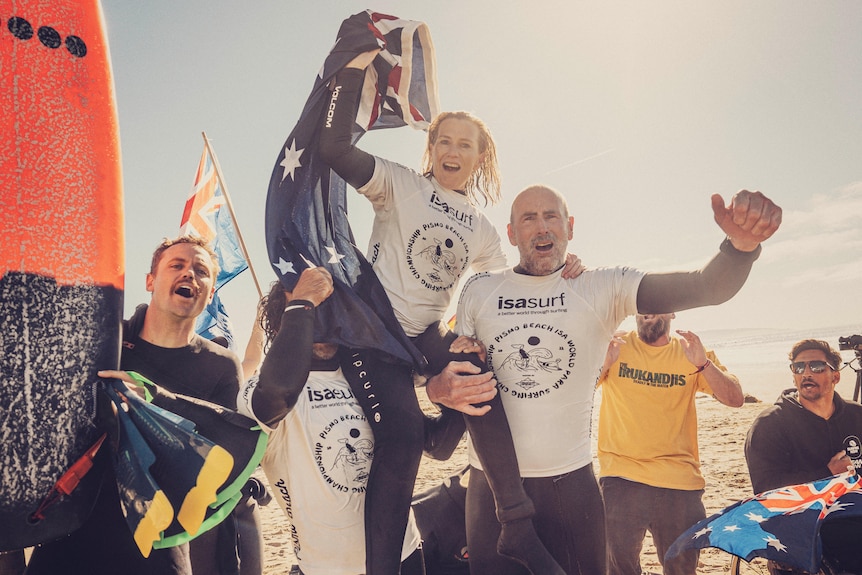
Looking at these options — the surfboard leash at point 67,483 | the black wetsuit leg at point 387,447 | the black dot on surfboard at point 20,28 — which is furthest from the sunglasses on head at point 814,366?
the black dot on surfboard at point 20,28

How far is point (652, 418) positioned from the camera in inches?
176

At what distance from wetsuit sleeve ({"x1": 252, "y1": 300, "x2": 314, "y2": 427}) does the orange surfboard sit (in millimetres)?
640

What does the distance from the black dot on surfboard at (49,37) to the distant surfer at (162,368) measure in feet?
3.56

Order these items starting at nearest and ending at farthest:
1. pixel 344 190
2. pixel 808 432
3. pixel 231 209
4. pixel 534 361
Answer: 1. pixel 534 361
2. pixel 344 190
3. pixel 808 432
4. pixel 231 209

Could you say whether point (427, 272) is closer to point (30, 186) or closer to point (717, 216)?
point (717, 216)

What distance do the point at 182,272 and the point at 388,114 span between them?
1.59 m

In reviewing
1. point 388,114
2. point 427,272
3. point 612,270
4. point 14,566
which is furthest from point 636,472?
point 14,566

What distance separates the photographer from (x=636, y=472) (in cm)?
434

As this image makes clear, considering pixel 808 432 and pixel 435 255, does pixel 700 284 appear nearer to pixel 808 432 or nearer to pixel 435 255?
pixel 435 255

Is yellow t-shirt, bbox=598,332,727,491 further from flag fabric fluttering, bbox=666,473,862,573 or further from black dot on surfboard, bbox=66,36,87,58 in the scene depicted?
black dot on surfboard, bbox=66,36,87,58

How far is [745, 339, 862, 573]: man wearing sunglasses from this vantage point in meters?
3.96

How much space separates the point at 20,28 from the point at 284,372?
181 centimetres

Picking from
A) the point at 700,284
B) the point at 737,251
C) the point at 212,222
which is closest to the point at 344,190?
the point at 700,284

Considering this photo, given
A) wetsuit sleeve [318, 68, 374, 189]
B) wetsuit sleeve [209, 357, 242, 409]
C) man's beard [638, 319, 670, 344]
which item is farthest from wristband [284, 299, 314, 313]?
man's beard [638, 319, 670, 344]
